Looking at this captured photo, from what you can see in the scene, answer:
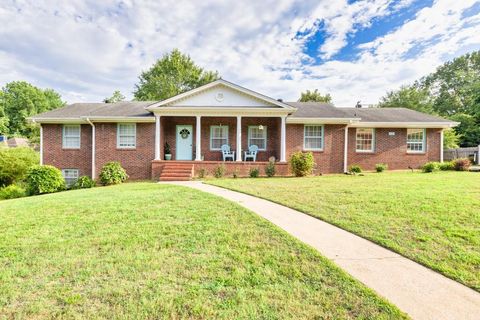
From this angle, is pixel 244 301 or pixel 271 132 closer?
pixel 244 301

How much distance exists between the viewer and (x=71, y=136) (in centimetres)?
1407

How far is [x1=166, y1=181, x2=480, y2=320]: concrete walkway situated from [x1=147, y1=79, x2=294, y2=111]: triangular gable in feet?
33.0

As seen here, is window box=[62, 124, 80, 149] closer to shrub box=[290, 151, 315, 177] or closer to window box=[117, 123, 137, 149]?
window box=[117, 123, 137, 149]

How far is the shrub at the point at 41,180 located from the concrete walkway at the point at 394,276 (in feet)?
36.6

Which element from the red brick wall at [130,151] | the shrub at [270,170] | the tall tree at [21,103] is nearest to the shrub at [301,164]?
the shrub at [270,170]

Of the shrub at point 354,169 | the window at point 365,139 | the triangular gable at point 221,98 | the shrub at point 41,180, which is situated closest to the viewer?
the shrub at point 41,180

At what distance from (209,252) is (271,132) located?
40.5 feet

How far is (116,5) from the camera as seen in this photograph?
1098 cm

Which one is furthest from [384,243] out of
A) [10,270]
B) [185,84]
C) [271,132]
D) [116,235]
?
[185,84]

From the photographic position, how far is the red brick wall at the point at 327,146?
14.0m

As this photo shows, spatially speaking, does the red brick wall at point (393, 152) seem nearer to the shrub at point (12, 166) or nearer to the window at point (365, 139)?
the window at point (365, 139)

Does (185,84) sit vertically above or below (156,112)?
above

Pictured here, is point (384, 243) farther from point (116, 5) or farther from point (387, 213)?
point (116, 5)

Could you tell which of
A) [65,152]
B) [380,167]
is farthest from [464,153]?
[65,152]
